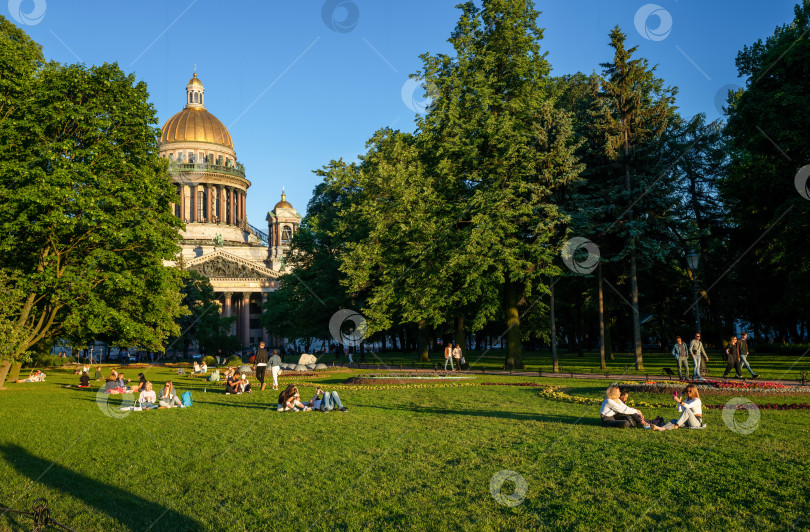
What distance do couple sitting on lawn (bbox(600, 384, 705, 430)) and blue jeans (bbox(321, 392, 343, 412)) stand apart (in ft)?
22.3

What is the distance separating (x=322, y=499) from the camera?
26.0 feet

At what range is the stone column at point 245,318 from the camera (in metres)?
95.2

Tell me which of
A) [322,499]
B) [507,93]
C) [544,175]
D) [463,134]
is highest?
[507,93]

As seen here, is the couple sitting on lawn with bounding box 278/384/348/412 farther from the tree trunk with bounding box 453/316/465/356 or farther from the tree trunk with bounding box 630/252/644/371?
the tree trunk with bounding box 453/316/465/356

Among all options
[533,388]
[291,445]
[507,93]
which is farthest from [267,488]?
[507,93]

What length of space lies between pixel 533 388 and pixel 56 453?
1466cm

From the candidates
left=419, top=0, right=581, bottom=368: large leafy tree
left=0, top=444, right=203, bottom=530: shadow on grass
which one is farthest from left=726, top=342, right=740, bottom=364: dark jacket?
left=0, top=444, right=203, bottom=530: shadow on grass

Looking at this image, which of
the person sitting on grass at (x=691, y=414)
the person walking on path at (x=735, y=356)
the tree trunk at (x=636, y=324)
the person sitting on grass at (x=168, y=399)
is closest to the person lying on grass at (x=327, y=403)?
the person sitting on grass at (x=168, y=399)

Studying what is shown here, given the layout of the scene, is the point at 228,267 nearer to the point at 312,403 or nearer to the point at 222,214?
the point at 222,214

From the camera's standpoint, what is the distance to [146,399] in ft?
61.7

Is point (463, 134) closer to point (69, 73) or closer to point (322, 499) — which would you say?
point (69, 73)

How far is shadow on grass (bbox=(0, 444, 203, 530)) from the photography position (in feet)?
23.9

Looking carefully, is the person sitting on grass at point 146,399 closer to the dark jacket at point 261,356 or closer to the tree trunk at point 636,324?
the dark jacket at point 261,356

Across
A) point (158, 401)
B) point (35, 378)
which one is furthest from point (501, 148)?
point (35, 378)
